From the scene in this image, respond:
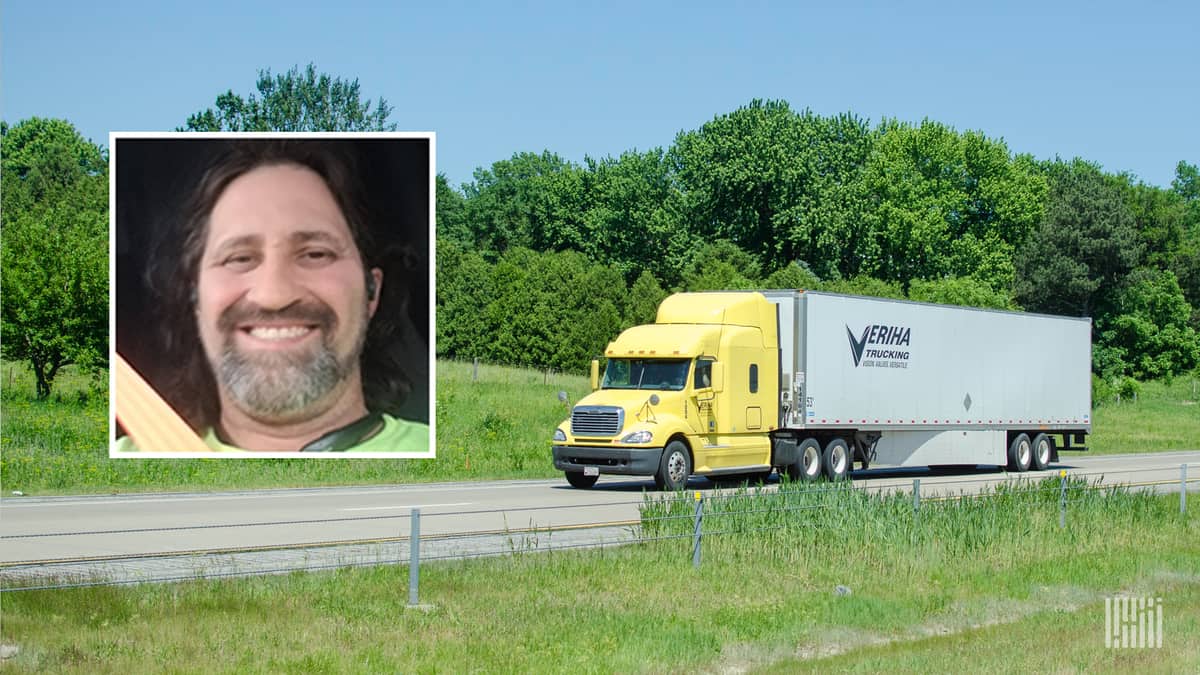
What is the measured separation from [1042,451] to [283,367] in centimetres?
2359

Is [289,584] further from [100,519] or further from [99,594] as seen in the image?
[100,519]

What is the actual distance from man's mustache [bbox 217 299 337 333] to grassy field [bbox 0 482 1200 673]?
6935 millimetres

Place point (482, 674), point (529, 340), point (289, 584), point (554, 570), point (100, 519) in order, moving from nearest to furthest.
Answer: point (482, 674) → point (289, 584) → point (554, 570) → point (100, 519) → point (529, 340)

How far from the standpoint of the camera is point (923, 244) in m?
91.9

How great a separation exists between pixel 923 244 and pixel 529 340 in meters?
30.7

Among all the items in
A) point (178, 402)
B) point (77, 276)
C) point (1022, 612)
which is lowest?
point (1022, 612)

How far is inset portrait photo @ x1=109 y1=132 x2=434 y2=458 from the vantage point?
21.0 m

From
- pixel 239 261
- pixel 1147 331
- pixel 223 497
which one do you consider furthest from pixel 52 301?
pixel 1147 331

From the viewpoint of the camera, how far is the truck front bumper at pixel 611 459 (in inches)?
1018

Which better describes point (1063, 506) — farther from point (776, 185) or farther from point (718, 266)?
point (776, 185)

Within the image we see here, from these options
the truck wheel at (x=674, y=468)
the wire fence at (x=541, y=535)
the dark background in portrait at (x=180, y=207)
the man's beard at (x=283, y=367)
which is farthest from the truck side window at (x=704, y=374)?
the man's beard at (x=283, y=367)

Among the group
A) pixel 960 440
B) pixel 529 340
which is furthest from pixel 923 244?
pixel 960 440

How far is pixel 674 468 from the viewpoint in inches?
1043

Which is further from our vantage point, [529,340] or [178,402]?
[529,340]
